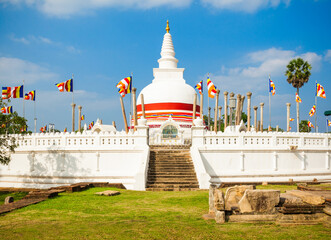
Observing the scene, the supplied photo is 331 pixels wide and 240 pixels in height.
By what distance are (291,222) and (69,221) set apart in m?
7.54

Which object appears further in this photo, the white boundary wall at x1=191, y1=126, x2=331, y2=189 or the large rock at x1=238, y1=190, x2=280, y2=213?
the white boundary wall at x1=191, y1=126, x2=331, y2=189

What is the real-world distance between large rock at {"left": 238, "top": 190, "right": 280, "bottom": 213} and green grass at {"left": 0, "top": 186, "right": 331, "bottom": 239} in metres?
0.55

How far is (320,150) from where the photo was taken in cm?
2488

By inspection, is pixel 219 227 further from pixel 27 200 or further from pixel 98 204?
pixel 27 200

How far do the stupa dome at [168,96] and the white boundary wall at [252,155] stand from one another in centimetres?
1501

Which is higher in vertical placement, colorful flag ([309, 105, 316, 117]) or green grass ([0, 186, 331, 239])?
colorful flag ([309, 105, 316, 117])

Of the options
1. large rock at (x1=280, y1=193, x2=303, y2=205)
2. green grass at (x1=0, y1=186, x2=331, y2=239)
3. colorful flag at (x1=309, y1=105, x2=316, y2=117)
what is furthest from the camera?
colorful flag at (x1=309, y1=105, x2=316, y2=117)

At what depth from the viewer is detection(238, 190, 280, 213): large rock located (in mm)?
10133

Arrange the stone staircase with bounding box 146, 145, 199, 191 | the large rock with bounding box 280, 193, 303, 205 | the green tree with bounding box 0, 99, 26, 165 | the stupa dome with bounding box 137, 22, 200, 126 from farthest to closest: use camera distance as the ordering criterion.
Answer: the stupa dome with bounding box 137, 22, 200, 126, the green tree with bounding box 0, 99, 26, 165, the stone staircase with bounding box 146, 145, 199, 191, the large rock with bounding box 280, 193, 303, 205

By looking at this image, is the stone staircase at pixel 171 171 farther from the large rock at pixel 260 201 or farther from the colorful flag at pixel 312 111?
the colorful flag at pixel 312 111

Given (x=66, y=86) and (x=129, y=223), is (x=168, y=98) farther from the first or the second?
(x=129, y=223)

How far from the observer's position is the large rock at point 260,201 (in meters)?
10.1

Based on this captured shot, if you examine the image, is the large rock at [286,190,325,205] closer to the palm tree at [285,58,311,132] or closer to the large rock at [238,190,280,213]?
the large rock at [238,190,280,213]

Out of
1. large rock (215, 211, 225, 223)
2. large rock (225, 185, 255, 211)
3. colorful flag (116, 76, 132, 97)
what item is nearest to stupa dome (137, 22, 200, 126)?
colorful flag (116, 76, 132, 97)
